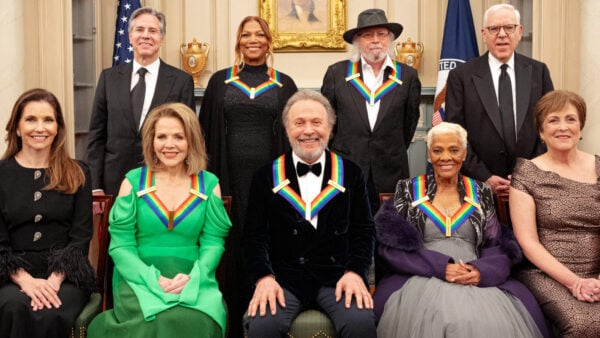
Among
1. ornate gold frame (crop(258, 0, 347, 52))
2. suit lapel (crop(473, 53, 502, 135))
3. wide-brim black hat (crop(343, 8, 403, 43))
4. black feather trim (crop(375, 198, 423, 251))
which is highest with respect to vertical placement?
ornate gold frame (crop(258, 0, 347, 52))

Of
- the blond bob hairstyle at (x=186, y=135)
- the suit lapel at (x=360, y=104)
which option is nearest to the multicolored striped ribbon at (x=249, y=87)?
the suit lapel at (x=360, y=104)

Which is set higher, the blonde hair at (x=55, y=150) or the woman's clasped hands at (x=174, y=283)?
the blonde hair at (x=55, y=150)

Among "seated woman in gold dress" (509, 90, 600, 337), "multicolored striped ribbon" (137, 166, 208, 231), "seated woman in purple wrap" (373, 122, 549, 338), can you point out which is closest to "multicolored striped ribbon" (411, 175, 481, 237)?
"seated woman in purple wrap" (373, 122, 549, 338)

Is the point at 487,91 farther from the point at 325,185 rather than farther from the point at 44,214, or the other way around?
the point at 44,214

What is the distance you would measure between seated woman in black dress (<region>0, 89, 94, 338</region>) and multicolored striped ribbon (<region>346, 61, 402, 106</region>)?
58.4 inches

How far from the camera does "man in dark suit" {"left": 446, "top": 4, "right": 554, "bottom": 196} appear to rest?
3.92 metres

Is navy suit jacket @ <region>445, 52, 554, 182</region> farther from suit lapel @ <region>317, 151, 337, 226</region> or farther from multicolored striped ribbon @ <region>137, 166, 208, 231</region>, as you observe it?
multicolored striped ribbon @ <region>137, 166, 208, 231</region>

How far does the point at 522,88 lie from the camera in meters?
3.97

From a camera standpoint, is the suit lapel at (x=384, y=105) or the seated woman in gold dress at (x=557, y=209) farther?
the suit lapel at (x=384, y=105)

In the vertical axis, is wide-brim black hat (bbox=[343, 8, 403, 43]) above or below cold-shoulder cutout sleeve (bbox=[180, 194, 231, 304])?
above

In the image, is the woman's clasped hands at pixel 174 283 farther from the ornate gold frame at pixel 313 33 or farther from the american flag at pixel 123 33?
the ornate gold frame at pixel 313 33

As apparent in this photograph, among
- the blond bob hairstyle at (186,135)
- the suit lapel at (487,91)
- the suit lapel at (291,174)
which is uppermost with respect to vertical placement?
the suit lapel at (487,91)

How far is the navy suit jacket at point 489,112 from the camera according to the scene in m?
3.91

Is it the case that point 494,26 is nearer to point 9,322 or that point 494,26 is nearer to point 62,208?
point 62,208
